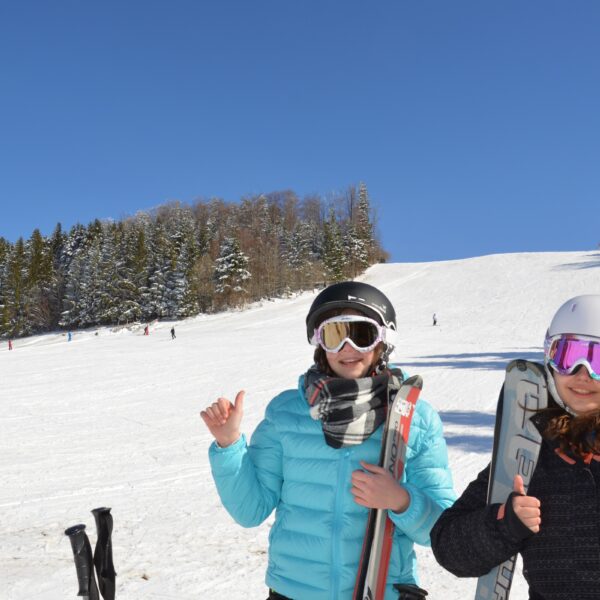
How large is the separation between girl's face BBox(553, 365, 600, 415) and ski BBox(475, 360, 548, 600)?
0.52 ft

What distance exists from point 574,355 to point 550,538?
63 centimetres

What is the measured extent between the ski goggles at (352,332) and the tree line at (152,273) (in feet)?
158

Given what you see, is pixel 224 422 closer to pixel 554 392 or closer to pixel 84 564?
pixel 84 564

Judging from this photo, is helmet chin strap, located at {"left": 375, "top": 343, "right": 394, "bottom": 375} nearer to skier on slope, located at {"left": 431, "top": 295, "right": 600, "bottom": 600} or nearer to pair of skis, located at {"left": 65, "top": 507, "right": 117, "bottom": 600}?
skier on slope, located at {"left": 431, "top": 295, "right": 600, "bottom": 600}

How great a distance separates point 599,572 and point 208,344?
1000 inches

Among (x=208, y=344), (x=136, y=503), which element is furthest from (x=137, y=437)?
(x=208, y=344)

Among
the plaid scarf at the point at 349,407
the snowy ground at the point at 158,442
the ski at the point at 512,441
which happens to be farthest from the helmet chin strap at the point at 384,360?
the snowy ground at the point at 158,442

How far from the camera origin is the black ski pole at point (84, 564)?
213cm

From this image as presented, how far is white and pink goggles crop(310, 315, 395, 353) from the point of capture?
2.23 metres

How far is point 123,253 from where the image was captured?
196 feet

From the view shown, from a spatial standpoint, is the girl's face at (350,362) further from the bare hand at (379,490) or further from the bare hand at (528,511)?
the bare hand at (528,511)

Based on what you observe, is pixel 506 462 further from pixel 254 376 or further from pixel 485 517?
pixel 254 376

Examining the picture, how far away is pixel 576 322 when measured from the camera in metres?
1.87

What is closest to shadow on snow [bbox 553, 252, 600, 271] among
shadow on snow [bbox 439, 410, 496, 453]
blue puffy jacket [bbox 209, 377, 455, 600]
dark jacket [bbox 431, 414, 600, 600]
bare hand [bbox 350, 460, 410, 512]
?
shadow on snow [bbox 439, 410, 496, 453]
